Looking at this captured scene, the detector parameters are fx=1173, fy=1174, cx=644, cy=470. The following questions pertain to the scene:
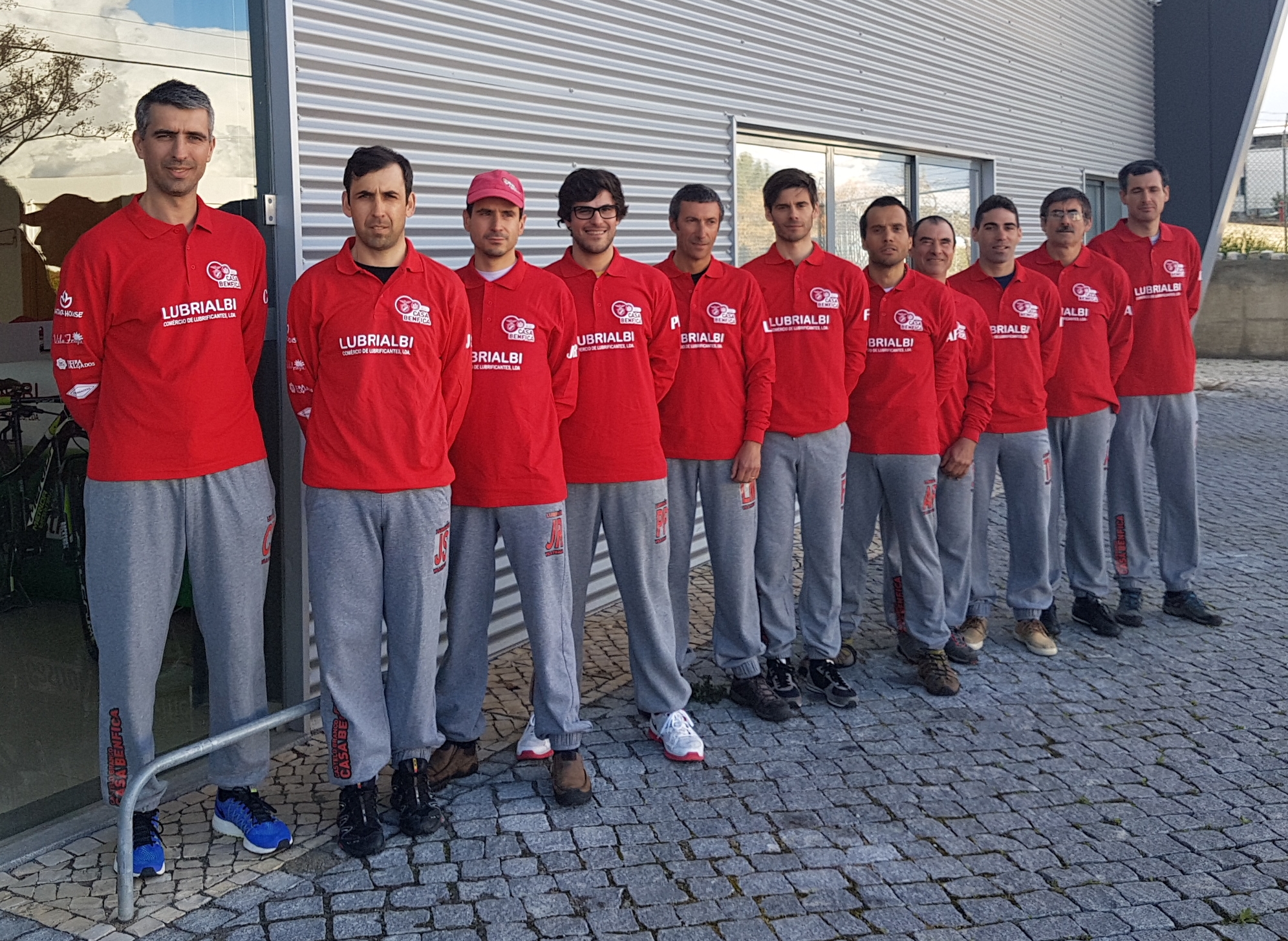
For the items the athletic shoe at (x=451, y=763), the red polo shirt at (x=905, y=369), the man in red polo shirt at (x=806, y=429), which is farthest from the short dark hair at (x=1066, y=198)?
the athletic shoe at (x=451, y=763)

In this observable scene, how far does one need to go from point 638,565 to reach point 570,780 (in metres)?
0.80

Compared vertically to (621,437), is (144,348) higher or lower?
higher

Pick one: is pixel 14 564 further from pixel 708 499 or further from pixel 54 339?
pixel 708 499

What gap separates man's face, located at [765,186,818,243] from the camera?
187 inches

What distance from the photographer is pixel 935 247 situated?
17.8 feet

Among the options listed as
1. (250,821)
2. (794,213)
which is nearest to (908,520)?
(794,213)

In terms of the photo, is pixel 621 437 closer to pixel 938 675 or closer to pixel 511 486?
pixel 511 486

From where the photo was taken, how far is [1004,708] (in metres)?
4.83

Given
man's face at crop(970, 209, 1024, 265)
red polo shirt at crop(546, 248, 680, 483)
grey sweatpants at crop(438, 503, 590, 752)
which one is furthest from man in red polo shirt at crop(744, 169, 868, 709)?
grey sweatpants at crop(438, 503, 590, 752)

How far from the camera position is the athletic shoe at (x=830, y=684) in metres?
4.84

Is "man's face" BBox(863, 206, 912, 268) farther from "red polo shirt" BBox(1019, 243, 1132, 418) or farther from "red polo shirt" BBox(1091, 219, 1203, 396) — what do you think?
"red polo shirt" BBox(1091, 219, 1203, 396)

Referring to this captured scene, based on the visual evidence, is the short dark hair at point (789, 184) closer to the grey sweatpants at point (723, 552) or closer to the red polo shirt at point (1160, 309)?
the grey sweatpants at point (723, 552)

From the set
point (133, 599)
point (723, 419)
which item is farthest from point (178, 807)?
point (723, 419)

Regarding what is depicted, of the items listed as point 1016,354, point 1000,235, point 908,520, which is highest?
point 1000,235
